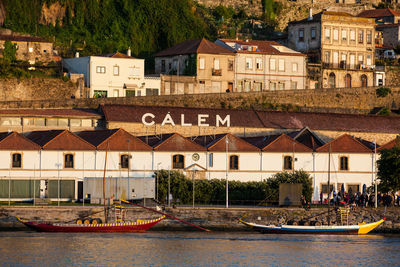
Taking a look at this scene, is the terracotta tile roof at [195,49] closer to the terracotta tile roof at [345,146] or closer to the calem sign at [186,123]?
the calem sign at [186,123]

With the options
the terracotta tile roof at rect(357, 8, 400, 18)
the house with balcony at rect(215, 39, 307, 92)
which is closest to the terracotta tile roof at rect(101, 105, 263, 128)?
Answer: the house with balcony at rect(215, 39, 307, 92)

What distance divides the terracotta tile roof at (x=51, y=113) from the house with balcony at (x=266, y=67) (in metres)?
21.7

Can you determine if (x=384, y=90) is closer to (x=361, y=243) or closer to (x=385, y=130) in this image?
(x=385, y=130)

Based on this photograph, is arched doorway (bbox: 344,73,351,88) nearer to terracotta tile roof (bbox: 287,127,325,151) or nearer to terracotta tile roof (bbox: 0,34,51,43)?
terracotta tile roof (bbox: 287,127,325,151)

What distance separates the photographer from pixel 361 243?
205 feet

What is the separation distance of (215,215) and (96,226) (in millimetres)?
8079

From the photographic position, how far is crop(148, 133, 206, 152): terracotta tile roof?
76.7 metres

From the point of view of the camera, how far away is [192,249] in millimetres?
58250

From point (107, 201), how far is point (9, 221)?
25.2 ft

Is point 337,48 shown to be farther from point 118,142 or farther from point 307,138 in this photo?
point 118,142

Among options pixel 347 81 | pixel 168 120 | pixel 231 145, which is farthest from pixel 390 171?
pixel 347 81

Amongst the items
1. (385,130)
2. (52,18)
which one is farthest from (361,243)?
(52,18)

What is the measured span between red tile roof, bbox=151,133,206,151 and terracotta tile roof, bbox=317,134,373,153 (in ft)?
33.0

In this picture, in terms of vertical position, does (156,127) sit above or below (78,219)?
above
